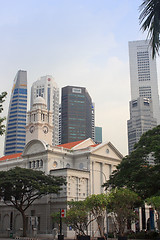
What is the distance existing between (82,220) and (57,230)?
20.3 m

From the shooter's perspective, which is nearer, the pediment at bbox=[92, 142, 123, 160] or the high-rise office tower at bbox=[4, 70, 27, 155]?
the pediment at bbox=[92, 142, 123, 160]

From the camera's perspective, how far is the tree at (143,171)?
143 feet

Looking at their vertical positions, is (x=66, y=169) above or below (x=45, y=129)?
below

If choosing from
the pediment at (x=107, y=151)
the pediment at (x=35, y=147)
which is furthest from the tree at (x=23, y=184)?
the pediment at (x=107, y=151)

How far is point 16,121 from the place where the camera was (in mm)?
174000

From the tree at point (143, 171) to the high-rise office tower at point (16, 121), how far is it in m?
126

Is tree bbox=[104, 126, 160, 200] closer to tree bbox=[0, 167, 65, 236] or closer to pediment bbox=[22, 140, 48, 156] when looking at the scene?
tree bbox=[0, 167, 65, 236]

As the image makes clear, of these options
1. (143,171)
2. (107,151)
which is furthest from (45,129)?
(143,171)

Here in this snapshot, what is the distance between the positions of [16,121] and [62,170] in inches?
4491

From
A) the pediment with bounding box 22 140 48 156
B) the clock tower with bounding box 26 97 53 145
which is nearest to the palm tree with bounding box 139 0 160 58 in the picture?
the pediment with bounding box 22 140 48 156

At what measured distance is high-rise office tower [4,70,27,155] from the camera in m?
172

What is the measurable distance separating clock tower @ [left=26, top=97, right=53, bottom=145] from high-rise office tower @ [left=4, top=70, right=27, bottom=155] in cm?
8847

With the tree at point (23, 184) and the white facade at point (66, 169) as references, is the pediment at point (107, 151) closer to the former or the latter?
the white facade at point (66, 169)

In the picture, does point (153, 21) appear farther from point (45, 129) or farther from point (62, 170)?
point (45, 129)
